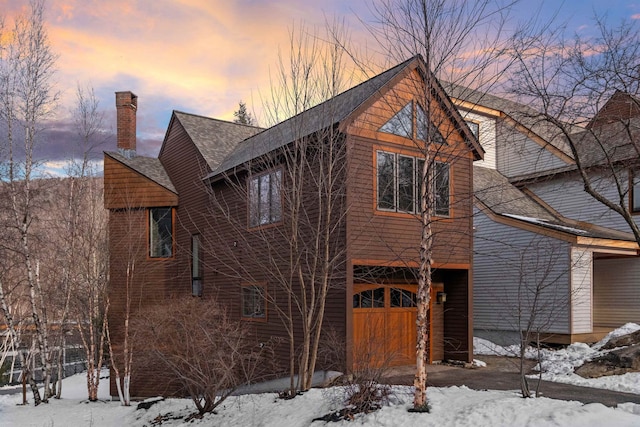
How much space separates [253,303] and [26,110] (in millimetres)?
9352

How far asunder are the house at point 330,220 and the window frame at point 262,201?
51mm

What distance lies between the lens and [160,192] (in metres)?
17.2

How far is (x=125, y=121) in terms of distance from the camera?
19594 millimetres

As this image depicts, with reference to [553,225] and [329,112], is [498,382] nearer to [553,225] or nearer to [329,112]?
[329,112]

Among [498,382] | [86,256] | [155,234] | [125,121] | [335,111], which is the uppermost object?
[125,121]

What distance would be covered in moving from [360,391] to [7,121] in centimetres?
1384

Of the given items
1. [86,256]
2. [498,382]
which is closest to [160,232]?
[86,256]

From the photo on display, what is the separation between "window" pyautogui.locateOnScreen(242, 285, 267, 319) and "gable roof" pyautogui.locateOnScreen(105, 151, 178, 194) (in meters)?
5.38

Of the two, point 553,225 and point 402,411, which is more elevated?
point 553,225

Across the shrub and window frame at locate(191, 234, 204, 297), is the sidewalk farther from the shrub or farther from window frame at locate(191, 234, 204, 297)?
window frame at locate(191, 234, 204, 297)

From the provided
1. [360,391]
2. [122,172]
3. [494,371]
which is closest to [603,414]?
[360,391]

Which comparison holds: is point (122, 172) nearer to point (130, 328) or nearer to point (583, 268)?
point (130, 328)

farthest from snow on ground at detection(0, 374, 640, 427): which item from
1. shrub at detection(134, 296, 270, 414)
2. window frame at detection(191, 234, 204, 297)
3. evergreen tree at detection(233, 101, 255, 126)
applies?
evergreen tree at detection(233, 101, 255, 126)

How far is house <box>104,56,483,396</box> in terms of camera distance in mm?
10148
